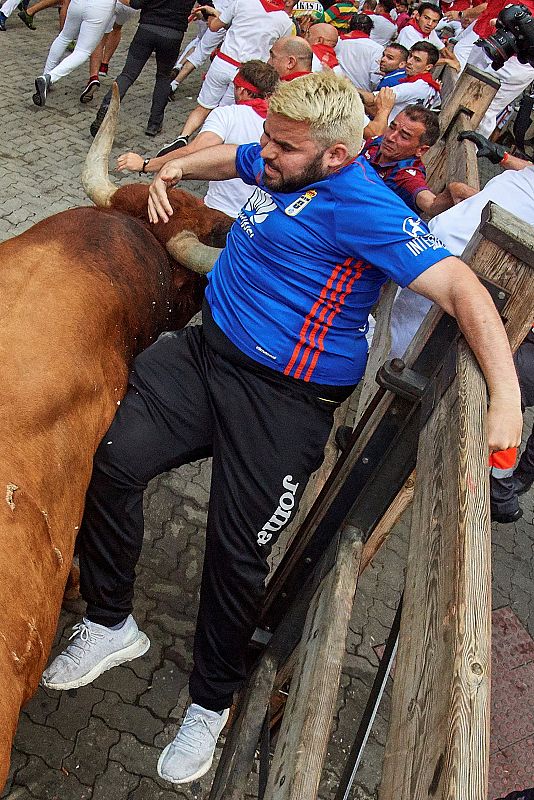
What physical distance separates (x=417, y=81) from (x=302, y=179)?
5300mm

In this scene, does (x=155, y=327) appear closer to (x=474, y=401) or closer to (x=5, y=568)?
(x=5, y=568)

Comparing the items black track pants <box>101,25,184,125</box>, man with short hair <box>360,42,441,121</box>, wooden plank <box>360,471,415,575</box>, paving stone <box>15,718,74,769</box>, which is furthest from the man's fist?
black track pants <box>101,25,184,125</box>

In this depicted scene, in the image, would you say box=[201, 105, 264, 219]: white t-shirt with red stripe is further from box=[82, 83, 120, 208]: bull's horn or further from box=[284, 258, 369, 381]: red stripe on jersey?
box=[284, 258, 369, 381]: red stripe on jersey

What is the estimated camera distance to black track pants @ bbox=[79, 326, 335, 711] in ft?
8.50

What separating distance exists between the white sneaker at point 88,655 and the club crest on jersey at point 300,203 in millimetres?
1714

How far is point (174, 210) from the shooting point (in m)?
3.52

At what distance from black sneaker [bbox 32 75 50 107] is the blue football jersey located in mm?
6104

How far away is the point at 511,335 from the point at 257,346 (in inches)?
33.9

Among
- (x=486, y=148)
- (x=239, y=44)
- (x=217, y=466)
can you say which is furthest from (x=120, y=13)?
(x=217, y=466)

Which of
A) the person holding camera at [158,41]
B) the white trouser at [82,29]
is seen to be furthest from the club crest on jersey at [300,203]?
the white trouser at [82,29]

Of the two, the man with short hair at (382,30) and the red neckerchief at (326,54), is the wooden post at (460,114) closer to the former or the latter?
the red neckerchief at (326,54)

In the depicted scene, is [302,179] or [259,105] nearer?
[302,179]

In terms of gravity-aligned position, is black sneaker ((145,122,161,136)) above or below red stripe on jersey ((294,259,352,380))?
below

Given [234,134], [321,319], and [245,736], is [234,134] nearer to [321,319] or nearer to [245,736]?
[321,319]
